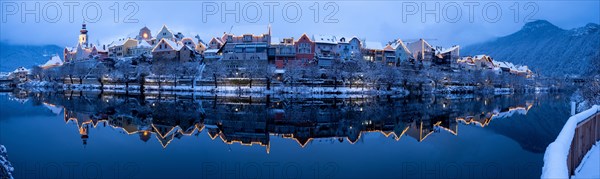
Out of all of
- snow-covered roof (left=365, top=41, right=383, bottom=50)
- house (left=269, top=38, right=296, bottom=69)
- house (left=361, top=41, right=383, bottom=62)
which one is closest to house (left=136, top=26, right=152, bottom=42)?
house (left=269, top=38, right=296, bottom=69)

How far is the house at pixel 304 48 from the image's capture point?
6462 cm

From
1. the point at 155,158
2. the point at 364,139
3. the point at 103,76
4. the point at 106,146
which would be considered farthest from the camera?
the point at 103,76

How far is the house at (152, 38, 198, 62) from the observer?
6750 centimetres

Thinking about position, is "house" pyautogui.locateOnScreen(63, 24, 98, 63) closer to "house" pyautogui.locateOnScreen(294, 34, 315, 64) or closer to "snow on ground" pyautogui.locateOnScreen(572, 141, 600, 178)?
"house" pyautogui.locateOnScreen(294, 34, 315, 64)

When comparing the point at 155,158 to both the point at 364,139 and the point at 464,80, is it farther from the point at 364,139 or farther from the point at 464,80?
the point at 464,80

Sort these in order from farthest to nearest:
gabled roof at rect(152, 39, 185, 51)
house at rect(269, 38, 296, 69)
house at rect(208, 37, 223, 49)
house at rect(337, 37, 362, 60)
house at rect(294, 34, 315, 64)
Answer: house at rect(208, 37, 223, 49)
house at rect(337, 37, 362, 60)
gabled roof at rect(152, 39, 185, 51)
house at rect(294, 34, 315, 64)
house at rect(269, 38, 296, 69)

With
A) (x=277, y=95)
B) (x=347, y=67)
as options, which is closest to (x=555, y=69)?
(x=347, y=67)

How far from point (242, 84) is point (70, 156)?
42973mm

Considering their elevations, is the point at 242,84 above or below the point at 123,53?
below

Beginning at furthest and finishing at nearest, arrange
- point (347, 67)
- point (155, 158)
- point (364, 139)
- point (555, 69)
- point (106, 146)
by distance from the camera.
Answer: point (555, 69), point (347, 67), point (364, 139), point (106, 146), point (155, 158)

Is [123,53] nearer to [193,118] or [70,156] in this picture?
[193,118]

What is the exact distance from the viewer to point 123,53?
77375 millimetres

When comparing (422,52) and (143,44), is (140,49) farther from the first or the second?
(422,52)

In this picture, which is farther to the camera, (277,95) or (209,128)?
(277,95)
